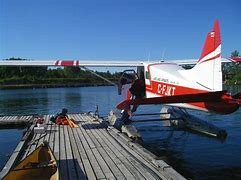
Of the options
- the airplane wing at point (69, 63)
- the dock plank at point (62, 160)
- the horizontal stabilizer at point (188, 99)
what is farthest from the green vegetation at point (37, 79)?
the horizontal stabilizer at point (188, 99)

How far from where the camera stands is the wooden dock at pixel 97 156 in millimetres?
6832

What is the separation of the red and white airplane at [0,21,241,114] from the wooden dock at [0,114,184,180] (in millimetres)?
1352

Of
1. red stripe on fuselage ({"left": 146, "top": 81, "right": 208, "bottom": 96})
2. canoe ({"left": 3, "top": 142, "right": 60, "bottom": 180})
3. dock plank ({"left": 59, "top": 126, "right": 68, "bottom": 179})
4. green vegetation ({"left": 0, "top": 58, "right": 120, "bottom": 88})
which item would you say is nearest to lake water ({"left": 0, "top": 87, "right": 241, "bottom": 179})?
red stripe on fuselage ({"left": 146, "top": 81, "right": 208, "bottom": 96})

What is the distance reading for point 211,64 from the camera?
9.33m

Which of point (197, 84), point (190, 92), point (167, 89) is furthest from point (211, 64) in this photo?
point (167, 89)

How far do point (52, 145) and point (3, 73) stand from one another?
114755 millimetres

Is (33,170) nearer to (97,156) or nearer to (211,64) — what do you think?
(97,156)

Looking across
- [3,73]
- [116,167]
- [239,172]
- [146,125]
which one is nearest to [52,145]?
[116,167]

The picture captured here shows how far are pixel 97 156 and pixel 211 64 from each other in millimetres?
A: 4126

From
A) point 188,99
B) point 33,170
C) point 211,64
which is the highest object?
point 211,64

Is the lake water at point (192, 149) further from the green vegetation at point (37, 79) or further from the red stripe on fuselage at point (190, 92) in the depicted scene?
the green vegetation at point (37, 79)

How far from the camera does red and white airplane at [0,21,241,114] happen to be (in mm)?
8492

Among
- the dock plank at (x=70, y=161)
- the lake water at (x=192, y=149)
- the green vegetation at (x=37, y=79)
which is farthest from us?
the green vegetation at (x=37, y=79)

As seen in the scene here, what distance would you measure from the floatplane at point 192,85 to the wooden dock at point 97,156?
1.26m
